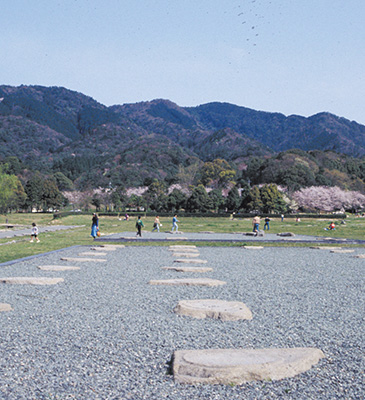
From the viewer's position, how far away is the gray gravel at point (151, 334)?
3.14 m

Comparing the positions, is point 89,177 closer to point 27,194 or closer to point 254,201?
point 27,194

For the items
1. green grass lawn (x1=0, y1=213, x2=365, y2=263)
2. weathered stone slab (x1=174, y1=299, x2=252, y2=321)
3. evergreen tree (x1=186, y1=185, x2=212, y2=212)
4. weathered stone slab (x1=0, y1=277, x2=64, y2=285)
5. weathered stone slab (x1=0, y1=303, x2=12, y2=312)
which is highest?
evergreen tree (x1=186, y1=185, x2=212, y2=212)

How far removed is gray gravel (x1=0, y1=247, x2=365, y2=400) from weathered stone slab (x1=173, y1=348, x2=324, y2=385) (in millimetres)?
71

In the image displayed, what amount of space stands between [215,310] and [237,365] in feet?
5.93

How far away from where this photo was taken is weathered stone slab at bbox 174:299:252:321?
506cm

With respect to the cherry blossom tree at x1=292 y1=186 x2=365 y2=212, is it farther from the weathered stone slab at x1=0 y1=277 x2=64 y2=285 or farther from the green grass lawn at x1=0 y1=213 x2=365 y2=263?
the weathered stone slab at x1=0 y1=277 x2=64 y2=285

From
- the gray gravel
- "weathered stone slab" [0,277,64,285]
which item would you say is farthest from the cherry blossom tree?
"weathered stone slab" [0,277,64,285]

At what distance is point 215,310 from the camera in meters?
5.10

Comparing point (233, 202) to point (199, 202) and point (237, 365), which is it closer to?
point (199, 202)

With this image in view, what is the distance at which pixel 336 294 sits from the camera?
6.93 m

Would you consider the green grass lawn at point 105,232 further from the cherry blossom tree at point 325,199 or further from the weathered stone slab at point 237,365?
the cherry blossom tree at point 325,199

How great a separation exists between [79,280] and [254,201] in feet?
225

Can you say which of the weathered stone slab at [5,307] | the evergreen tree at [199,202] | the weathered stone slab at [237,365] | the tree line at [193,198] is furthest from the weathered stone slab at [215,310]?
the evergreen tree at [199,202]

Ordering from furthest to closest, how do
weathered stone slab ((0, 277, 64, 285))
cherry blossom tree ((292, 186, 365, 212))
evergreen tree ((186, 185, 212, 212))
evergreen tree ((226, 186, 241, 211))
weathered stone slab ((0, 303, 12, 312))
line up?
cherry blossom tree ((292, 186, 365, 212)) < evergreen tree ((226, 186, 241, 211)) < evergreen tree ((186, 185, 212, 212)) < weathered stone slab ((0, 277, 64, 285)) < weathered stone slab ((0, 303, 12, 312))
